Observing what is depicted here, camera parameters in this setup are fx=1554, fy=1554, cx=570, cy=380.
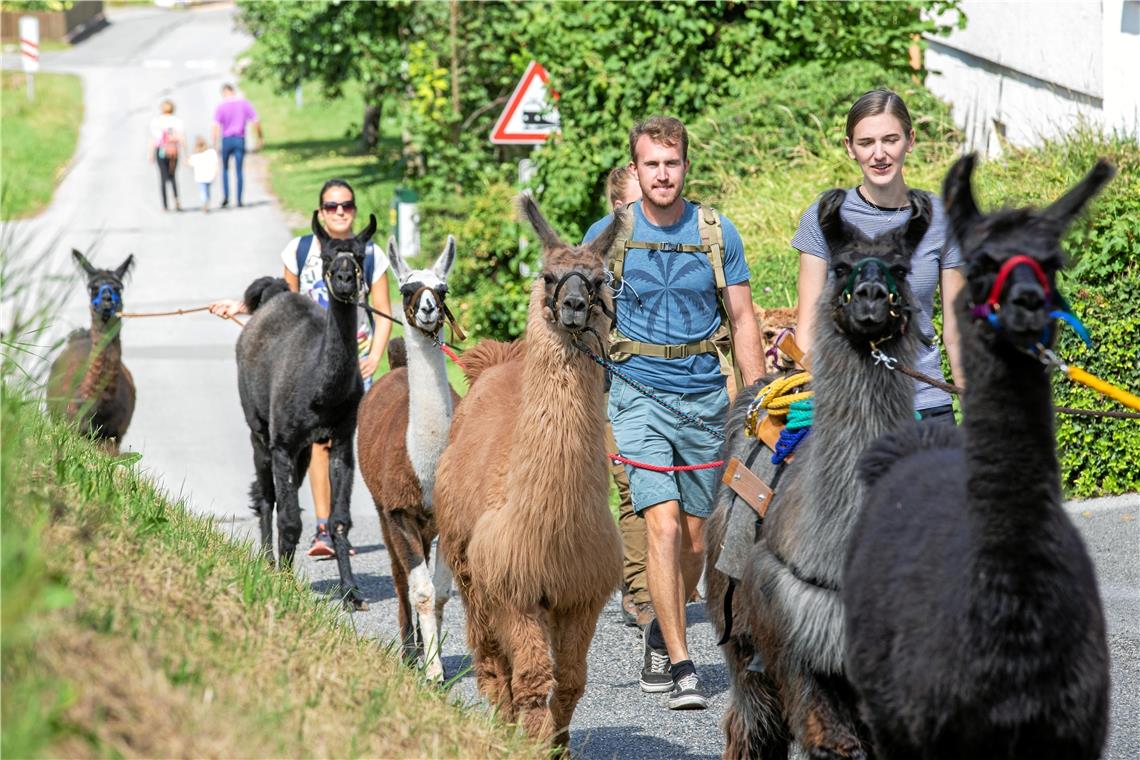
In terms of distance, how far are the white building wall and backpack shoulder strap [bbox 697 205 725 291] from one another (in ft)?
22.2

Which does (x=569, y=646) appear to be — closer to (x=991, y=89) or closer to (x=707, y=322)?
(x=707, y=322)

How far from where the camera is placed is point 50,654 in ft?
11.6

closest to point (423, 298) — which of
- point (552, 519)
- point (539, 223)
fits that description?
point (539, 223)

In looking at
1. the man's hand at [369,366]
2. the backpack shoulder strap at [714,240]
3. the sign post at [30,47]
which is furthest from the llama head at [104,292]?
the sign post at [30,47]

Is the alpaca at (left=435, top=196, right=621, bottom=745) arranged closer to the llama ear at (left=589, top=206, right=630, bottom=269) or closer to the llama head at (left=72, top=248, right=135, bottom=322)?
the llama ear at (left=589, top=206, right=630, bottom=269)

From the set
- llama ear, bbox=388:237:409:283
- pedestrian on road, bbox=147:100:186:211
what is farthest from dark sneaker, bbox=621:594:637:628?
pedestrian on road, bbox=147:100:186:211

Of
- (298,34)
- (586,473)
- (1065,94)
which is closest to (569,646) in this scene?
(586,473)

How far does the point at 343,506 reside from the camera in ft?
31.1

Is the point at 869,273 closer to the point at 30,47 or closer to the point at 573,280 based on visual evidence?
the point at 573,280

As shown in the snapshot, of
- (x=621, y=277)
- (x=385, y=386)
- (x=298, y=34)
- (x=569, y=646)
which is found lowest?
(x=569, y=646)

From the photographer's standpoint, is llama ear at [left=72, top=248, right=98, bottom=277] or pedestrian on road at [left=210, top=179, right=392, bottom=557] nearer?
llama ear at [left=72, top=248, right=98, bottom=277]

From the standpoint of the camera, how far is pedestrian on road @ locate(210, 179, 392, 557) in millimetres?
10016

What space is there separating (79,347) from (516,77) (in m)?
13.1

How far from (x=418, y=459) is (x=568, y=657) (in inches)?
91.4
